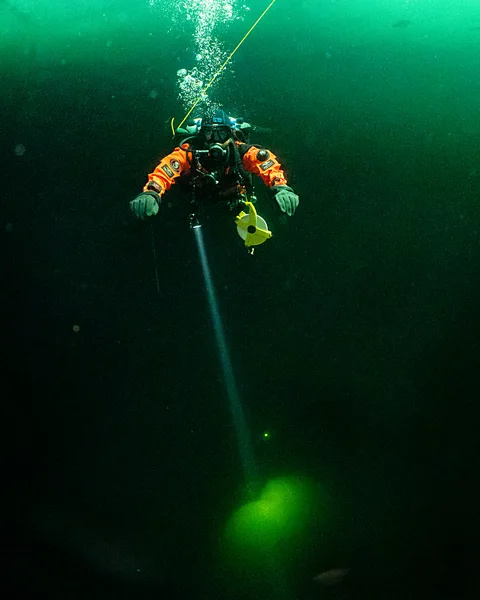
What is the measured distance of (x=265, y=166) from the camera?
12.1 ft

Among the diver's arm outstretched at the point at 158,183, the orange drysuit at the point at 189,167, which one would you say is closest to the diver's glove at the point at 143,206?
the diver's arm outstretched at the point at 158,183

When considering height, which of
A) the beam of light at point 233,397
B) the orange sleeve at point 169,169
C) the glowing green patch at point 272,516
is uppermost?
the orange sleeve at point 169,169

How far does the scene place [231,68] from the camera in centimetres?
530

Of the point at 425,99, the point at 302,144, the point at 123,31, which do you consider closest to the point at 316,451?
the point at 302,144

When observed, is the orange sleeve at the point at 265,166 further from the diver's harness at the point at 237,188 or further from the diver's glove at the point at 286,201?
the diver's glove at the point at 286,201

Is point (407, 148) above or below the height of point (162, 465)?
above

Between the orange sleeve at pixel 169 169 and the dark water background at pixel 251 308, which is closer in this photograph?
the orange sleeve at pixel 169 169

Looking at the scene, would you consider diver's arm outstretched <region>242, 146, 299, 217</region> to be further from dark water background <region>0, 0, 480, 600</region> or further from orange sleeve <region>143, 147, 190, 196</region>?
dark water background <region>0, 0, 480, 600</region>

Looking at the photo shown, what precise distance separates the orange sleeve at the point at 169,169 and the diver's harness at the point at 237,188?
0.19 ft

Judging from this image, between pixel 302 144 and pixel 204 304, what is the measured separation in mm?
2560

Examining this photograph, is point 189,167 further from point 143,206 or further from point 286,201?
point 286,201

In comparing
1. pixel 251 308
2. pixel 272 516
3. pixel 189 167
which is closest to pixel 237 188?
pixel 189 167

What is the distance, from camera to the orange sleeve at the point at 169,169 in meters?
3.57

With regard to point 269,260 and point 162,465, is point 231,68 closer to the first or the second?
point 269,260
